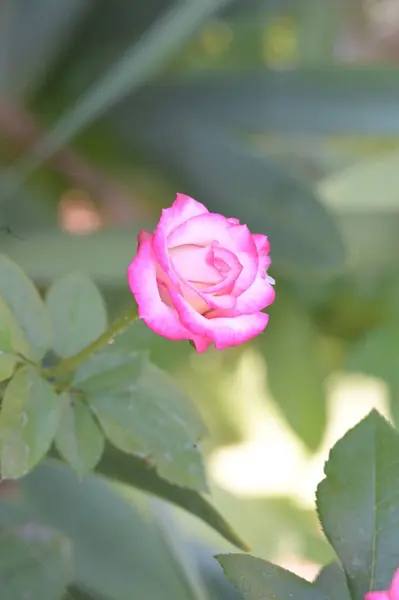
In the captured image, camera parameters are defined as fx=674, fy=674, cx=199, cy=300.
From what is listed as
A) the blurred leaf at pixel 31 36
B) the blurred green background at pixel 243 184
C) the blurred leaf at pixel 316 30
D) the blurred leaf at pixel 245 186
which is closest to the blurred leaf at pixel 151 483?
the blurred green background at pixel 243 184

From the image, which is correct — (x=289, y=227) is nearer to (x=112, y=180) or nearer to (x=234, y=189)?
(x=234, y=189)

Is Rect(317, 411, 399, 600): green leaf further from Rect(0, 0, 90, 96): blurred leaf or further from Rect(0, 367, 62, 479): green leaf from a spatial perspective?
Rect(0, 0, 90, 96): blurred leaf

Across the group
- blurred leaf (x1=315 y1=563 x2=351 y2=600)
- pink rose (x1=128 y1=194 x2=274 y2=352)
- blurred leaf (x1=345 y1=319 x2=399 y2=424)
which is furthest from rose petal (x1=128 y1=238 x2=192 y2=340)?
blurred leaf (x1=345 y1=319 x2=399 y2=424)

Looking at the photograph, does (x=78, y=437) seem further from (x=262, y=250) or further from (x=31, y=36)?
(x=31, y=36)

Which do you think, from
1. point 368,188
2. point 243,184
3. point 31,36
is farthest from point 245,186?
point 31,36

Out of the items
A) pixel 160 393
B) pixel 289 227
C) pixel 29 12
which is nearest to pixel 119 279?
pixel 289 227

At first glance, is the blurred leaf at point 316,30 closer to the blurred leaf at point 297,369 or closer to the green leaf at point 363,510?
the blurred leaf at point 297,369
